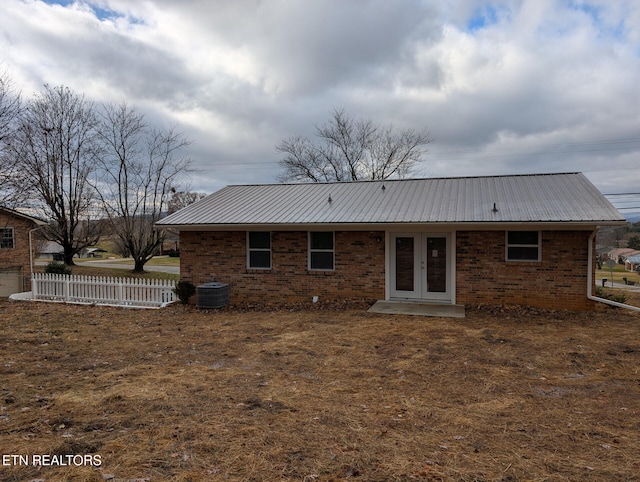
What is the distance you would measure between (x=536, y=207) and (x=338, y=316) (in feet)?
20.1

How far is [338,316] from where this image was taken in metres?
10.2

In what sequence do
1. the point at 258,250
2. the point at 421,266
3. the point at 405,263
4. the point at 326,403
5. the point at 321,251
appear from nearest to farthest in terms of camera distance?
the point at 326,403 → the point at 421,266 → the point at 405,263 → the point at 321,251 → the point at 258,250

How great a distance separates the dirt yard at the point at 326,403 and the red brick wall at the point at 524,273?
143cm

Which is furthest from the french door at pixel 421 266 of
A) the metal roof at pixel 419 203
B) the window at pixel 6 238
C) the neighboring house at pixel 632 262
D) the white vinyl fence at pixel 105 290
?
the neighboring house at pixel 632 262

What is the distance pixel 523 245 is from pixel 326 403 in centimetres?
817

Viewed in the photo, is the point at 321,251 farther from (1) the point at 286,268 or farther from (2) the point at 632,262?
(2) the point at 632,262

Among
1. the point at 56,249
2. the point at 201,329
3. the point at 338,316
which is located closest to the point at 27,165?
the point at 201,329

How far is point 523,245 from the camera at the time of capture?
1059 cm

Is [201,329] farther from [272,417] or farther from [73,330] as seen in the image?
[272,417]

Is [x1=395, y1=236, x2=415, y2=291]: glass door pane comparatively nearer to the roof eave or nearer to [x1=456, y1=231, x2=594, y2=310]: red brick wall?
the roof eave

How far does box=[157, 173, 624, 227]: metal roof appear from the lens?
10438 mm

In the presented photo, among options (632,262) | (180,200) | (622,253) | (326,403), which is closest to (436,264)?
(326,403)

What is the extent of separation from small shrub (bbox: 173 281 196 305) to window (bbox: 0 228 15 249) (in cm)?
1318

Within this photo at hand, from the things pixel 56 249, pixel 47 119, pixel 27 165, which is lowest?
pixel 56 249
